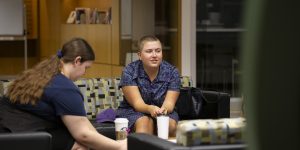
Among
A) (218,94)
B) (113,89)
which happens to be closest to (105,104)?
(113,89)

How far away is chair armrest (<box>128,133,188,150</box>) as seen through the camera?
9.55 feet

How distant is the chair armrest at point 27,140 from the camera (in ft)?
11.7

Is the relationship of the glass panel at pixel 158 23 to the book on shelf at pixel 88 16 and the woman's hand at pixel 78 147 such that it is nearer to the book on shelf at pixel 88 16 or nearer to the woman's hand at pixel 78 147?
the book on shelf at pixel 88 16

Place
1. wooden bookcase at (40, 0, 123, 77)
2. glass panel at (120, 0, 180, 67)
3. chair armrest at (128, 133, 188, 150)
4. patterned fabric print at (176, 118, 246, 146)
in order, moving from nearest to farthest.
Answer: patterned fabric print at (176, 118, 246, 146) → chair armrest at (128, 133, 188, 150) → glass panel at (120, 0, 180, 67) → wooden bookcase at (40, 0, 123, 77)

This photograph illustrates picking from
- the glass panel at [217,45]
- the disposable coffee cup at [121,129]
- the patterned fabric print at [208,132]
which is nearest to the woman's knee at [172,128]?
the disposable coffee cup at [121,129]

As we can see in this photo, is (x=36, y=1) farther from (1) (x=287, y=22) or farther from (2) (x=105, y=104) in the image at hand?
(1) (x=287, y=22)

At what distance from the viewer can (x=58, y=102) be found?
3.66 m

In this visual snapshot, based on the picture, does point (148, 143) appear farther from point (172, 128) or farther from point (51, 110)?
point (172, 128)

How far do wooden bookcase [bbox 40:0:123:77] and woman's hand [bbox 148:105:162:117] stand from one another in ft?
13.7

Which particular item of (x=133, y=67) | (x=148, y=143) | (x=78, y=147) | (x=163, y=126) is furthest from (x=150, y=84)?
(x=148, y=143)

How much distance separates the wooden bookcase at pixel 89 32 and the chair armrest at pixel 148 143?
19.0 ft

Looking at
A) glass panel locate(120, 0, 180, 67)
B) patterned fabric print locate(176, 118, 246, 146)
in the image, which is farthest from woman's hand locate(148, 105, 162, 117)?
glass panel locate(120, 0, 180, 67)

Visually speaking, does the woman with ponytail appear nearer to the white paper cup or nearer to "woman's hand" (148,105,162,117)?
the white paper cup

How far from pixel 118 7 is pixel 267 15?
8.87 meters
